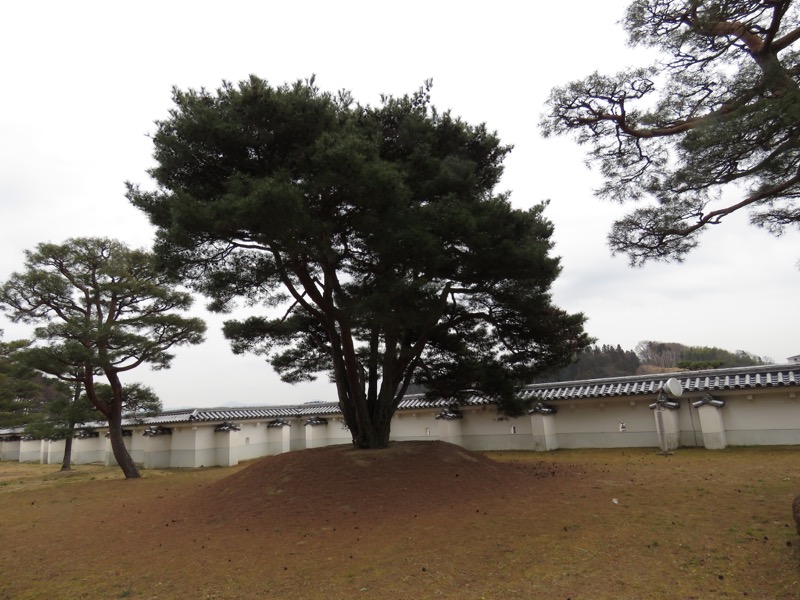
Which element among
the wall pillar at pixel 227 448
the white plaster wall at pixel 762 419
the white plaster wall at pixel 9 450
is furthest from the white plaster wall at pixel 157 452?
the white plaster wall at pixel 762 419

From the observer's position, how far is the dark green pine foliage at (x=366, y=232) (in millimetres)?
7363

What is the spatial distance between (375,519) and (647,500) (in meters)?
4.60

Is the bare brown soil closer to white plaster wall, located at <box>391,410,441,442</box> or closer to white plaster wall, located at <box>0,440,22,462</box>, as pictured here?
white plaster wall, located at <box>391,410,441,442</box>

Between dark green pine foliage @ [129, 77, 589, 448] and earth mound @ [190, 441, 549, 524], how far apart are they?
1.33 metres

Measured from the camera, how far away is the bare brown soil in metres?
4.82

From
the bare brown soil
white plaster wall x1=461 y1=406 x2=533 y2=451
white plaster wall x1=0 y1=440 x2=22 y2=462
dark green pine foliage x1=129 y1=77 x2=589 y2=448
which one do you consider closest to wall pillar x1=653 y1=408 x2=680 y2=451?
the bare brown soil

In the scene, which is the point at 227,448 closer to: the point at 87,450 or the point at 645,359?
the point at 87,450

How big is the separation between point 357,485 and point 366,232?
4.73m

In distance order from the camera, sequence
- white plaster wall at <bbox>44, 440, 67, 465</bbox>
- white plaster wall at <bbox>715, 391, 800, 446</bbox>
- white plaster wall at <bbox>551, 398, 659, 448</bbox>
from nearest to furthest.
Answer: white plaster wall at <bbox>715, 391, 800, 446</bbox> → white plaster wall at <bbox>551, 398, 659, 448</bbox> → white plaster wall at <bbox>44, 440, 67, 465</bbox>

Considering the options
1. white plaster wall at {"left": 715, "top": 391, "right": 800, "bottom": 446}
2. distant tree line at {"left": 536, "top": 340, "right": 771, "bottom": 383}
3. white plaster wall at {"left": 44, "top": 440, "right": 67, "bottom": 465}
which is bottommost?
white plaster wall at {"left": 44, "top": 440, "right": 67, "bottom": 465}

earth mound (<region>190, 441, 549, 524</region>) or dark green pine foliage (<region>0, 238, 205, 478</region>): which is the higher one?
dark green pine foliage (<region>0, 238, 205, 478</region>)

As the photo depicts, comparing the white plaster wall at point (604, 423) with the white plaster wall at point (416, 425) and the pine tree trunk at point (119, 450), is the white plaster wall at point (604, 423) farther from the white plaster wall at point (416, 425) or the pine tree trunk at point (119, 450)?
the pine tree trunk at point (119, 450)

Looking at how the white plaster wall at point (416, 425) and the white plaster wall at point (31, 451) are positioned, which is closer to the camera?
the white plaster wall at point (416, 425)

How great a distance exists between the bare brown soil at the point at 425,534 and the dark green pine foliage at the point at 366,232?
2327mm
